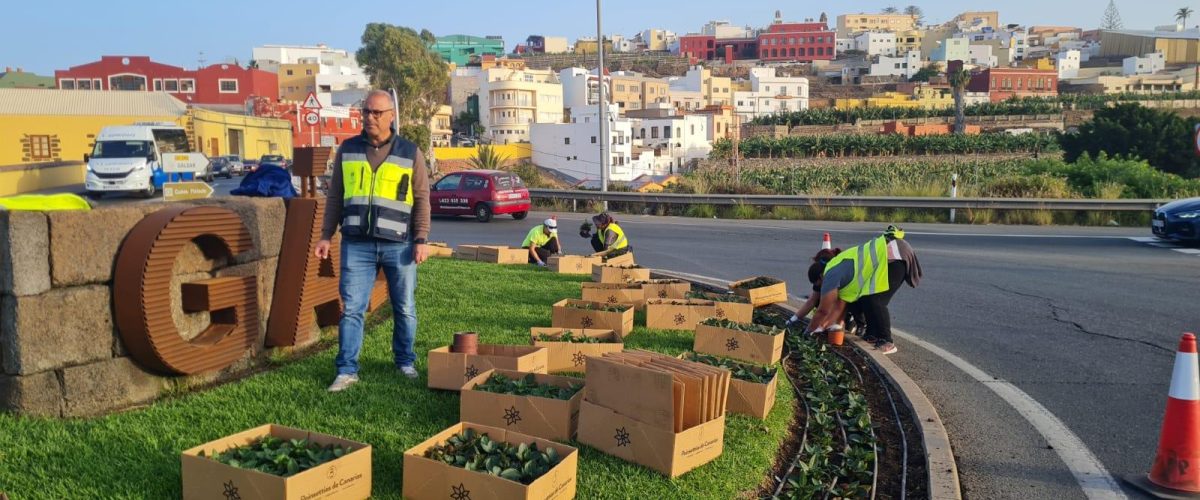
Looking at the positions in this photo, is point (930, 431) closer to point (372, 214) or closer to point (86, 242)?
point (372, 214)

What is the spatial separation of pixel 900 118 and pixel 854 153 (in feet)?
83.5

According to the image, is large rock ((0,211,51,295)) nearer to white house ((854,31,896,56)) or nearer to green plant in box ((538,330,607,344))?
green plant in box ((538,330,607,344))

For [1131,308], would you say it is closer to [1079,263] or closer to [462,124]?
[1079,263]

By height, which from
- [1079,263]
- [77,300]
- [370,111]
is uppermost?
[370,111]

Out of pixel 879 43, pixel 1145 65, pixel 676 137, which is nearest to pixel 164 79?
pixel 676 137

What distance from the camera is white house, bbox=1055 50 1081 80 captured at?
5709 inches

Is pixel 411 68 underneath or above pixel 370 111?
above

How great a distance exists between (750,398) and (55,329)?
12.5 ft

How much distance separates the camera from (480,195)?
22.4 m

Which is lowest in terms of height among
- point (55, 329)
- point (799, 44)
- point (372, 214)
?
point (55, 329)

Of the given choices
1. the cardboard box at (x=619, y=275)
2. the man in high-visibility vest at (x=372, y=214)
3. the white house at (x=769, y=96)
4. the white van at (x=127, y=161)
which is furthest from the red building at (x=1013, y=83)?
the man in high-visibility vest at (x=372, y=214)

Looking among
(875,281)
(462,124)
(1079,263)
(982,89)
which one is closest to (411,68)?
(462,124)

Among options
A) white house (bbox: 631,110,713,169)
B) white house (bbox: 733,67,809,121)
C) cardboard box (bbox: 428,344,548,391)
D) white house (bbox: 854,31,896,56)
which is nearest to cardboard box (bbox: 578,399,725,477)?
cardboard box (bbox: 428,344,548,391)

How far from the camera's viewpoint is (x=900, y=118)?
9362cm
